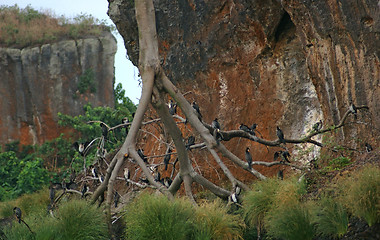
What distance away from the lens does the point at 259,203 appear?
9.86 m

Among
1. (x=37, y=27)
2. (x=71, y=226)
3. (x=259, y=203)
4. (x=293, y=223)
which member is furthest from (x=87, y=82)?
(x=293, y=223)

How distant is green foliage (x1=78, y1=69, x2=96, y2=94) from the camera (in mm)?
28594

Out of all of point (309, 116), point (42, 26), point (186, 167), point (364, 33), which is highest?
point (42, 26)

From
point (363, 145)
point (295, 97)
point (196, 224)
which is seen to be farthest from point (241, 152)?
point (196, 224)

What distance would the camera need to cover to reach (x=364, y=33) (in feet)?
33.0

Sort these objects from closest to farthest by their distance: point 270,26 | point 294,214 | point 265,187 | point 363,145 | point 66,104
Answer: point 294,214
point 265,187
point 363,145
point 270,26
point 66,104

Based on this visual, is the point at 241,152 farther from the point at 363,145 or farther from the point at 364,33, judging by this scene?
the point at 364,33

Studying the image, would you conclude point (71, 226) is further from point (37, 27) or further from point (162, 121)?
point (37, 27)

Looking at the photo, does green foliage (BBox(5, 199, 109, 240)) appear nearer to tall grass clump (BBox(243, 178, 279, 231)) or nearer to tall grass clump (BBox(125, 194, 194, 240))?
tall grass clump (BBox(125, 194, 194, 240))

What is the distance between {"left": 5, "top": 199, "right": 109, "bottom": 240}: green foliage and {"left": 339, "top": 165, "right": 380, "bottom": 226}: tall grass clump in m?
4.16

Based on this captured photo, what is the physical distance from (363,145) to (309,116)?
8.75 feet

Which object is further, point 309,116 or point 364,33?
point 309,116

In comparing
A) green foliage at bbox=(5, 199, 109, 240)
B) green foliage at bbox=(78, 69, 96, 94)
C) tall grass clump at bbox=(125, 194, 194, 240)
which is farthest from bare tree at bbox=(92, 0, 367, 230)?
green foliage at bbox=(78, 69, 96, 94)

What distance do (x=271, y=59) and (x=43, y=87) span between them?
1696cm
